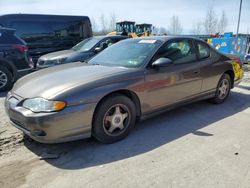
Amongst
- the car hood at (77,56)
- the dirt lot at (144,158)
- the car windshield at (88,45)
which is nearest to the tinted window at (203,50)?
the dirt lot at (144,158)

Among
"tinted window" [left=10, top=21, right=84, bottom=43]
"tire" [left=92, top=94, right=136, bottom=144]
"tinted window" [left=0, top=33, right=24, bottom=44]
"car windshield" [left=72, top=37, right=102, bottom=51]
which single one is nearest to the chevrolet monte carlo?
"tire" [left=92, top=94, right=136, bottom=144]

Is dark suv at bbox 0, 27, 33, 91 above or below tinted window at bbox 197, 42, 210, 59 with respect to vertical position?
below

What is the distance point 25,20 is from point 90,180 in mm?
8199

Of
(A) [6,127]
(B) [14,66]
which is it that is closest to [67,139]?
(A) [6,127]

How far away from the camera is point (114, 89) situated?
346 cm

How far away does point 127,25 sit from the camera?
78.3 feet

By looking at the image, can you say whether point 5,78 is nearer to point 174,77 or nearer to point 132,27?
point 174,77

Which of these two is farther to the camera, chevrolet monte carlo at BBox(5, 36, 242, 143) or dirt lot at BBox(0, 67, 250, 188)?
chevrolet monte carlo at BBox(5, 36, 242, 143)

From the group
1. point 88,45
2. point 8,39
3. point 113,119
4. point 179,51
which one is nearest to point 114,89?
point 113,119

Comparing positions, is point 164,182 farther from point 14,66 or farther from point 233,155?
point 14,66

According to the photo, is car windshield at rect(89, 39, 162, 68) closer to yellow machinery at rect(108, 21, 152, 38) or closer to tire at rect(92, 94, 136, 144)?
tire at rect(92, 94, 136, 144)

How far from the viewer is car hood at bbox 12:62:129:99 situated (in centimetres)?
323

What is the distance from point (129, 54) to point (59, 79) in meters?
1.32

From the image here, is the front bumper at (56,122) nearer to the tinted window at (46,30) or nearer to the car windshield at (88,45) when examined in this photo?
the car windshield at (88,45)
